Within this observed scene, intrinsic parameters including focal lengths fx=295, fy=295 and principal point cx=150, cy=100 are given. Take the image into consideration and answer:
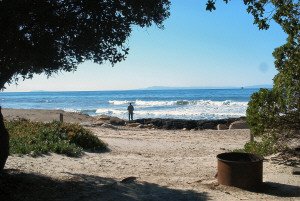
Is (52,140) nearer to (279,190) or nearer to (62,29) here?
(62,29)

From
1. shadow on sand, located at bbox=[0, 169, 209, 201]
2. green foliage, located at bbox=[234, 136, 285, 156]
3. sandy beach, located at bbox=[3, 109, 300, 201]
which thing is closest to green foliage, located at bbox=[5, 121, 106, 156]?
sandy beach, located at bbox=[3, 109, 300, 201]

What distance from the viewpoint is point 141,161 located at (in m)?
9.25

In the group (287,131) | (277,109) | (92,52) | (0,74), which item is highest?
(92,52)

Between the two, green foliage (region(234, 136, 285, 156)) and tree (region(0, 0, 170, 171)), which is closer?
tree (region(0, 0, 170, 171))

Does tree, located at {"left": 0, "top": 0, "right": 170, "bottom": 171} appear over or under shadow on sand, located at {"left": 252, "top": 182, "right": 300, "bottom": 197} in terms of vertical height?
over

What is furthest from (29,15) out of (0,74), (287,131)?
(287,131)

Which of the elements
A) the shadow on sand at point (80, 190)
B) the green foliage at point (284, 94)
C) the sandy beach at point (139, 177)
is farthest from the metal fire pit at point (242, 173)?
the green foliage at point (284, 94)

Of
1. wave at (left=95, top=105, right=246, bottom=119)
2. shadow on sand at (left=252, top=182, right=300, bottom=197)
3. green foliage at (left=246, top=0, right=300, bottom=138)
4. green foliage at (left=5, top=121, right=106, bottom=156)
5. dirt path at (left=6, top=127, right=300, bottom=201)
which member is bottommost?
wave at (left=95, top=105, right=246, bottom=119)

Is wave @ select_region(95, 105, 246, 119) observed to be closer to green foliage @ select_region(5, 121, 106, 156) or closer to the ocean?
the ocean

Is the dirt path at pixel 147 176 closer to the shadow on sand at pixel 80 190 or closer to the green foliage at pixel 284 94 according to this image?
the shadow on sand at pixel 80 190

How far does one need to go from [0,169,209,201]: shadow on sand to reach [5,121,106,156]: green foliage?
2.35m

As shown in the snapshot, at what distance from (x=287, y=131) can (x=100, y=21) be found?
524cm

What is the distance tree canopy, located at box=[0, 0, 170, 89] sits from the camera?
4.93 metres

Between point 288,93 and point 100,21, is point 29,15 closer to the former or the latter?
point 100,21
